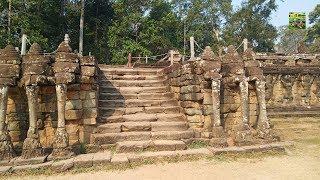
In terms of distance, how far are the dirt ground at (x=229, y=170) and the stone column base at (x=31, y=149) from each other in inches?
26.9

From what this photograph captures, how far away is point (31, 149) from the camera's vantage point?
652 cm

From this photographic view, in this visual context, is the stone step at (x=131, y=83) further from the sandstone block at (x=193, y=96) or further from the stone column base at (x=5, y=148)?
the stone column base at (x=5, y=148)

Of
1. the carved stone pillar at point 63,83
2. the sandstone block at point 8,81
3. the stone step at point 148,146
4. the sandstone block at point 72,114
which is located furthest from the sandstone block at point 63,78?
the stone step at point 148,146

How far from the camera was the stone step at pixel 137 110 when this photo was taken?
869cm

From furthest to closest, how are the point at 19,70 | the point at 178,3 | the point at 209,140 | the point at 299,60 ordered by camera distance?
1. the point at 178,3
2. the point at 299,60
3. the point at 209,140
4. the point at 19,70

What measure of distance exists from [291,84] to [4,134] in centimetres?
1249

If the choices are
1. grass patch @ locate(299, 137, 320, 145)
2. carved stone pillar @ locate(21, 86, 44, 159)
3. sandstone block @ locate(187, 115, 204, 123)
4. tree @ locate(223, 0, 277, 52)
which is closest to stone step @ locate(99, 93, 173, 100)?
sandstone block @ locate(187, 115, 204, 123)

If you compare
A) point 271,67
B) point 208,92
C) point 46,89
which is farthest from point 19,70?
point 271,67

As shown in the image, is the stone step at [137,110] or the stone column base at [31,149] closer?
the stone column base at [31,149]

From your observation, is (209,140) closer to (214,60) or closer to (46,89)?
(214,60)

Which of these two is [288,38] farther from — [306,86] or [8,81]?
[8,81]

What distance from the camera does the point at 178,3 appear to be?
38.0 metres

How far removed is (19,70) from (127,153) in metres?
3.11

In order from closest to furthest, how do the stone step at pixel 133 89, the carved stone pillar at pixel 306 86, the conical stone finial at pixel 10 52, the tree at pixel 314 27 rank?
the conical stone finial at pixel 10 52 → the stone step at pixel 133 89 → the carved stone pillar at pixel 306 86 → the tree at pixel 314 27
